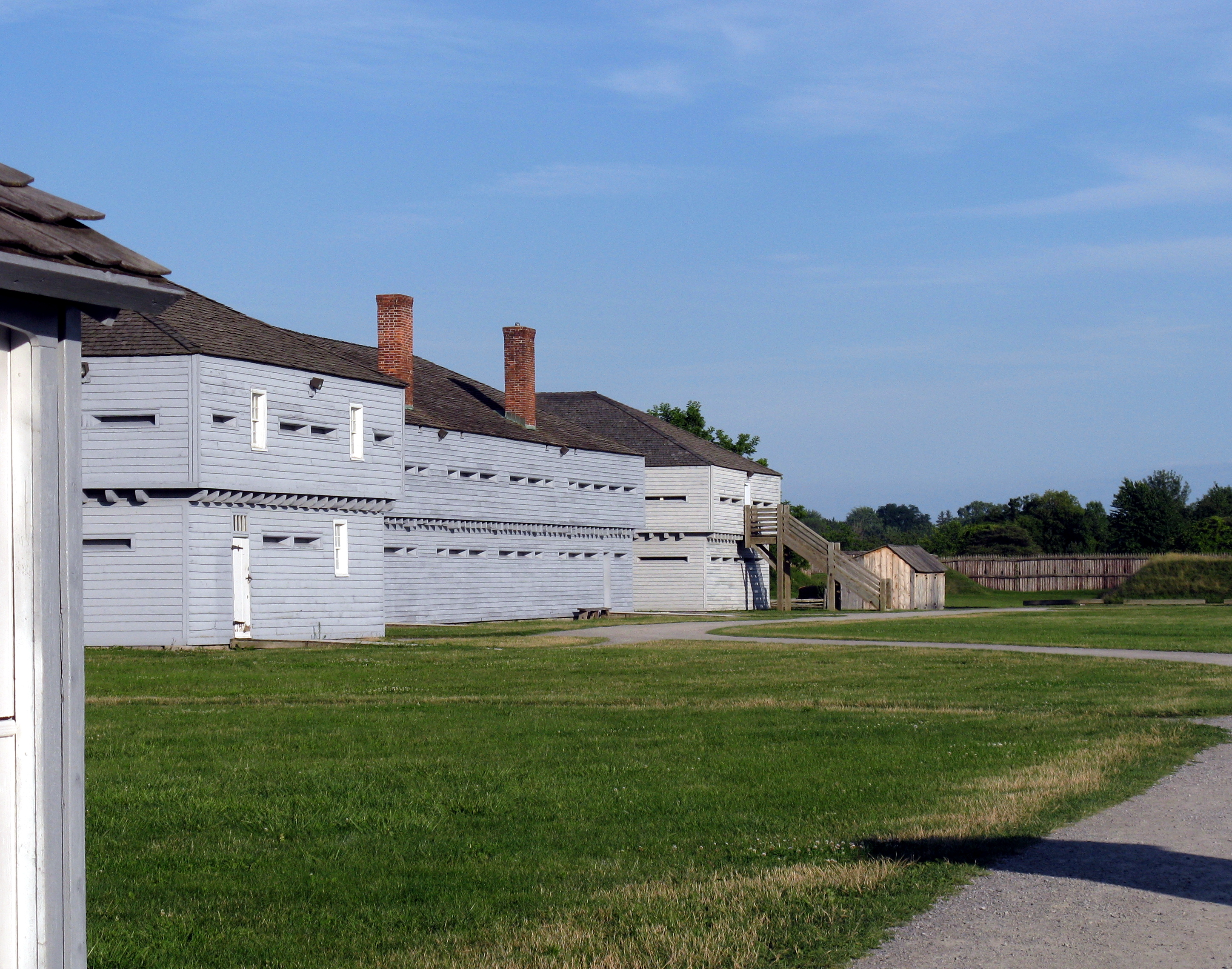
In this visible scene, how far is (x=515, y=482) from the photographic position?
46750mm

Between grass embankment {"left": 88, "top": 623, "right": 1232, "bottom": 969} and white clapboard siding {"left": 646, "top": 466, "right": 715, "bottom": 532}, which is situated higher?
white clapboard siding {"left": 646, "top": 466, "right": 715, "bottom": 532}

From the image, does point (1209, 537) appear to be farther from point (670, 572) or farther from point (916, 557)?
point (670, 572)

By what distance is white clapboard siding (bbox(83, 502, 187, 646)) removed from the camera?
30766mm

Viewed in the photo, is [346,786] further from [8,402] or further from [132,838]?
[8,402]

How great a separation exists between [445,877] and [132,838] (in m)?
2.36

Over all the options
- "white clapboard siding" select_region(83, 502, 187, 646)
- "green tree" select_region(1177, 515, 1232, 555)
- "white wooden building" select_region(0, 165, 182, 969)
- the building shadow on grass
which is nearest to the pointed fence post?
"white clapboard siding" select_region(83, 502, 187, 646)

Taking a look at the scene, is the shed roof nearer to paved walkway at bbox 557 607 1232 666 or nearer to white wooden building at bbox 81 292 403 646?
paved walkway at bbox 557 607 1232 666

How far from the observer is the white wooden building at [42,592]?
4.91m

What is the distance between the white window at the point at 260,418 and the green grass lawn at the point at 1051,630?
39.2 ft

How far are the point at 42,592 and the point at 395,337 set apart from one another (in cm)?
3770

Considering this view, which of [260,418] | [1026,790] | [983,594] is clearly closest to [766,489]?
[983,594]

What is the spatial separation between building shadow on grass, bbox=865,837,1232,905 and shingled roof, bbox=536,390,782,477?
1910 inches

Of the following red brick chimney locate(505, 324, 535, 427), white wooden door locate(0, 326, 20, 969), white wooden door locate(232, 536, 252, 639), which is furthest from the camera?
red brick chimney locate(505, 324, 535, 427)

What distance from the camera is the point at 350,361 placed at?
37.1 meters
